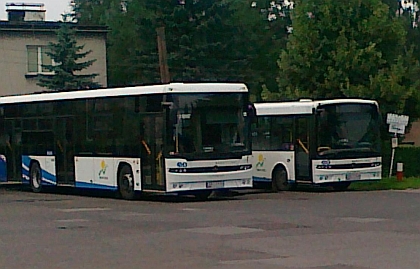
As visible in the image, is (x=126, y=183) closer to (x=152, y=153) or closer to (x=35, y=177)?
(x=152, y=153)

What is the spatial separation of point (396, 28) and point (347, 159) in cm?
1274

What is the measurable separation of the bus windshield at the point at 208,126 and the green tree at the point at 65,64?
960 inches

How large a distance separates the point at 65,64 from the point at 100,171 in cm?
2252

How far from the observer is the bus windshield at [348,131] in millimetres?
29969

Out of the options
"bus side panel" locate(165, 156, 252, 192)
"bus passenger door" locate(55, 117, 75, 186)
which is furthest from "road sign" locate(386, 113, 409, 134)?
"bus passenger door" locate(55, 117, 75, 186)

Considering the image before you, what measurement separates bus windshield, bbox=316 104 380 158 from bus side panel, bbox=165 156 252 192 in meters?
4.79

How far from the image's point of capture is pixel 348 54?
4041 cm

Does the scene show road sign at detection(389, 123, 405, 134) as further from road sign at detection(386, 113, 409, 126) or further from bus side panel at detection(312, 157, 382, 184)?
bus side panel at detection(312, 157, 382, 184)

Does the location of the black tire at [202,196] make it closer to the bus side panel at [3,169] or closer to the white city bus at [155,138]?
the white city bus at [155,138]

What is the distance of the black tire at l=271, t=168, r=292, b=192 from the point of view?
1225 inches

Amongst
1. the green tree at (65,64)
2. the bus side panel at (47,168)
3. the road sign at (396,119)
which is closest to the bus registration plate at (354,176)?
the road sign at (396,119)

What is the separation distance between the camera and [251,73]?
64.2 m

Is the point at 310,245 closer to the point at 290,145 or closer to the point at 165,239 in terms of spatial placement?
the point at 165,239

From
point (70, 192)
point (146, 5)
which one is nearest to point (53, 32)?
point (146, 5)
